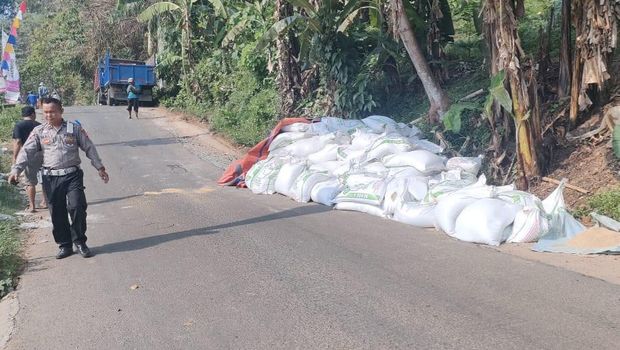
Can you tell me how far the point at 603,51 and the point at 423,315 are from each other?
5353 mm

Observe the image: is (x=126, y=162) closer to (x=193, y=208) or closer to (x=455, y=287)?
(x=193, y=208)

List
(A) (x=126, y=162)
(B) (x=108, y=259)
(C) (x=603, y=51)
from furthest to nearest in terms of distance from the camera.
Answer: (A) (x=126, y=162) → (C) (x=603, y=51) → (B) (x=108, y=259)

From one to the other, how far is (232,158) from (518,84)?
7930 millimetres

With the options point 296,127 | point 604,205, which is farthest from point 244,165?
point 604,205

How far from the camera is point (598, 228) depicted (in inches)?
259

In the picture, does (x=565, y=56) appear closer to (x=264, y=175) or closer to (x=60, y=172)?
(x=264, y=175)

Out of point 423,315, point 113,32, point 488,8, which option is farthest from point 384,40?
point 113,32

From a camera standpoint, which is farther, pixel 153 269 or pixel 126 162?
pixel 126 162

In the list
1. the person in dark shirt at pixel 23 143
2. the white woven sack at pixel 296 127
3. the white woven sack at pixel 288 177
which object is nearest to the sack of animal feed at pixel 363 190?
the white woven sack at pixel 288 177

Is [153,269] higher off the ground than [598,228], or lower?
lower

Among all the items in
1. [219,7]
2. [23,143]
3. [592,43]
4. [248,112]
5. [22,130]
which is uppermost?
[219,7]

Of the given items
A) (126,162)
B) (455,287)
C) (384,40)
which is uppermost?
(384,40)

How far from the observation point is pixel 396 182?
834cm

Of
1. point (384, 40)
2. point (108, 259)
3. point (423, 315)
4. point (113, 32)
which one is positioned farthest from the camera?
point (113, 32)
